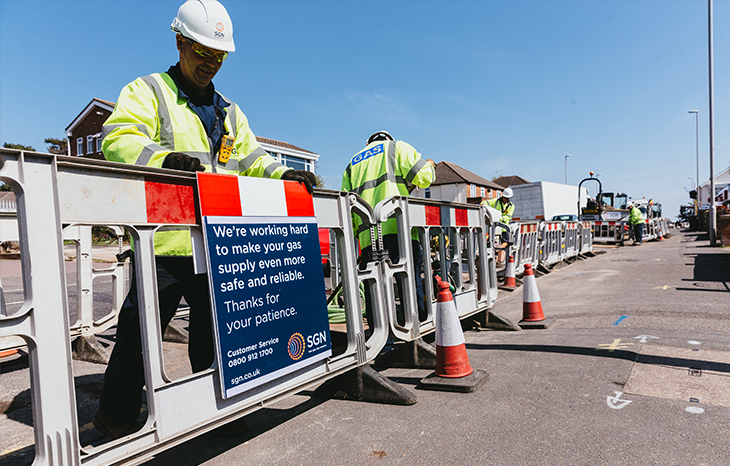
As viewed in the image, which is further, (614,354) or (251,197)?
(614,354)

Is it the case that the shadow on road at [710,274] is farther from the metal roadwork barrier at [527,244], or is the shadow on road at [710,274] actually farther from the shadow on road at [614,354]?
the shadow on road at [614,354]

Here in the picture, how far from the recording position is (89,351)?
4.74m

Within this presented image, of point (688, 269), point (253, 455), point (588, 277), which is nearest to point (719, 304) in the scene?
point (588, 277)

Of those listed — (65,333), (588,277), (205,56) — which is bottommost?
(588,277)

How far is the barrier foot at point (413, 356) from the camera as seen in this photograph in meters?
4.16

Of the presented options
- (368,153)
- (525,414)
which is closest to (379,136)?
(368,153)

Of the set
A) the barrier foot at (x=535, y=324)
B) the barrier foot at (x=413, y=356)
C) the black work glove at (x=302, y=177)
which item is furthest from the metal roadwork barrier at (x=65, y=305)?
the barrier foot at (x=535, y=324)

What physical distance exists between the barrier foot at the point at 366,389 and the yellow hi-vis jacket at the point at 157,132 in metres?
1.57

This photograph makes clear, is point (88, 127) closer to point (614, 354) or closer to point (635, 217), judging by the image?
point (635, 217)

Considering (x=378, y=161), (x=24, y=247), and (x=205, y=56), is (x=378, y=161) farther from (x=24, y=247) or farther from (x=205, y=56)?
(x=24, y=247)

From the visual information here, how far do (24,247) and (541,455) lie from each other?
2.47 metres

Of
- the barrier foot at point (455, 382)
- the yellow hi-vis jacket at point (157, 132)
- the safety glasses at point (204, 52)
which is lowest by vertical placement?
the barrier foot at point (455, 382)

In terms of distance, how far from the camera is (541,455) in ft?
7.92

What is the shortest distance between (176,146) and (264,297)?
977mm
